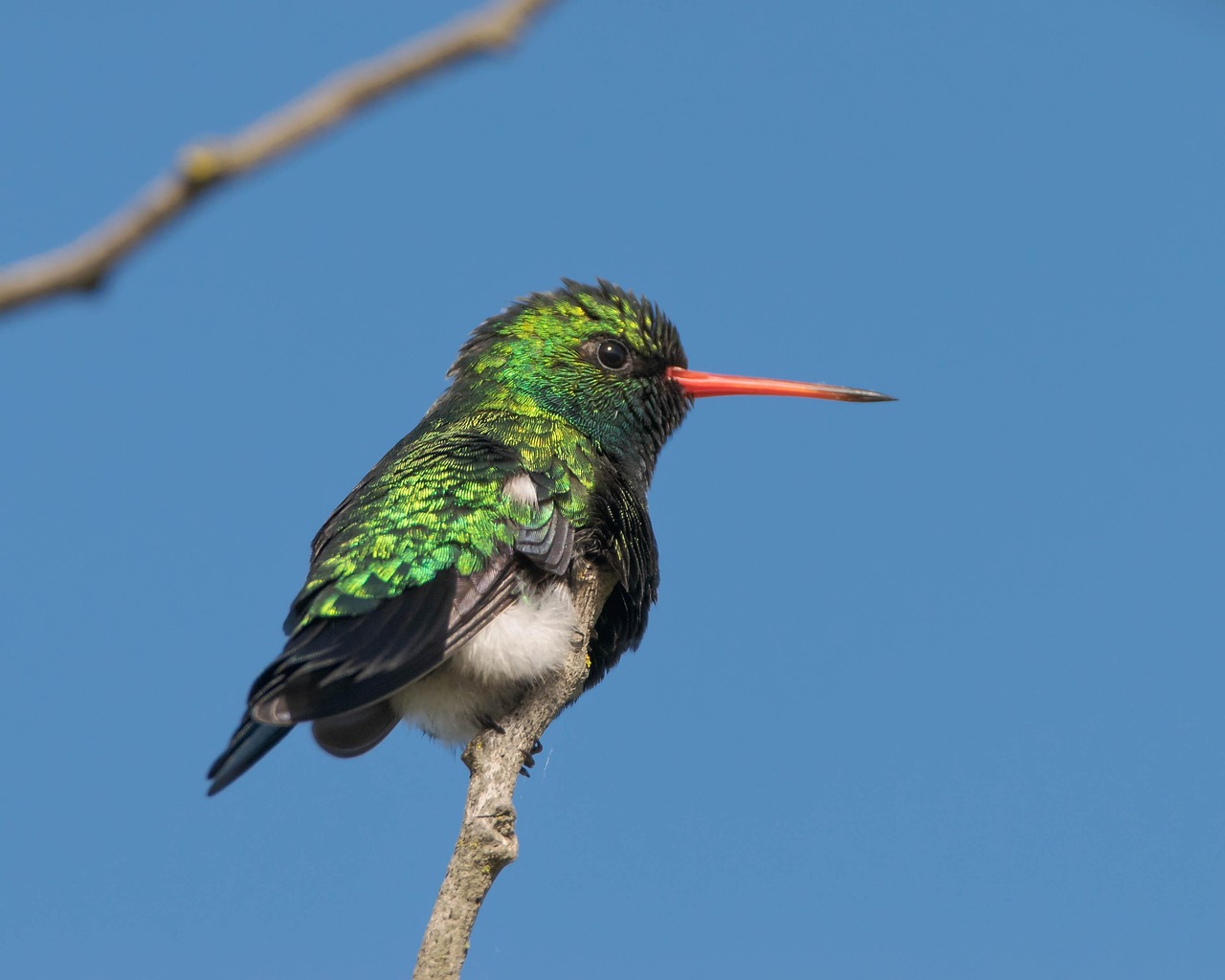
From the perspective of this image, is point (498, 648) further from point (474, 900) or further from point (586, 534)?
point (474, 900)

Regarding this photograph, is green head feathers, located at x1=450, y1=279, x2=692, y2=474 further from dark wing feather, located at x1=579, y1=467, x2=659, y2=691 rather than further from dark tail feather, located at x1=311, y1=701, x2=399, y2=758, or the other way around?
dark tail feather, located at x1=311, y1=701, x2=399, y2=758

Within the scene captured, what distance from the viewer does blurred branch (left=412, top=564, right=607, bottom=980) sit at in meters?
3.59

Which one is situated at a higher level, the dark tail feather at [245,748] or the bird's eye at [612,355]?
the bird's eye at [612,355]

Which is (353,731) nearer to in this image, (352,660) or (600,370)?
(352,660)

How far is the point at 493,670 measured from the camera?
480 cm

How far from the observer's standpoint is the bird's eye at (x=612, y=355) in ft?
20.2

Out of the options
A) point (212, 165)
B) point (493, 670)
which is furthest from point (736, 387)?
point (212, 165)

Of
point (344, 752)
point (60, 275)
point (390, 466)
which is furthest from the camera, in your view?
point (390, 466)

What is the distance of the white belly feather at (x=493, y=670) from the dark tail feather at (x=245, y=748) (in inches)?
24.8

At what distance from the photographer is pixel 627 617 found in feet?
17.9

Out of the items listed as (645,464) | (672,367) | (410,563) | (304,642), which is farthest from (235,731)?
(672,367)

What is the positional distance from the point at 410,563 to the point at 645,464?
1676 mm

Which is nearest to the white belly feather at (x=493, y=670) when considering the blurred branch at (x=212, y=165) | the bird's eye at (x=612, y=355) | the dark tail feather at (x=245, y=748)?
the dark tail feather at (x=245, y=748)

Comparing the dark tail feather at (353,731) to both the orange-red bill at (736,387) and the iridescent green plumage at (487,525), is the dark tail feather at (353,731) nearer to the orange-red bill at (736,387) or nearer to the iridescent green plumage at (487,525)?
the iridescent green plumage at (487,525)
